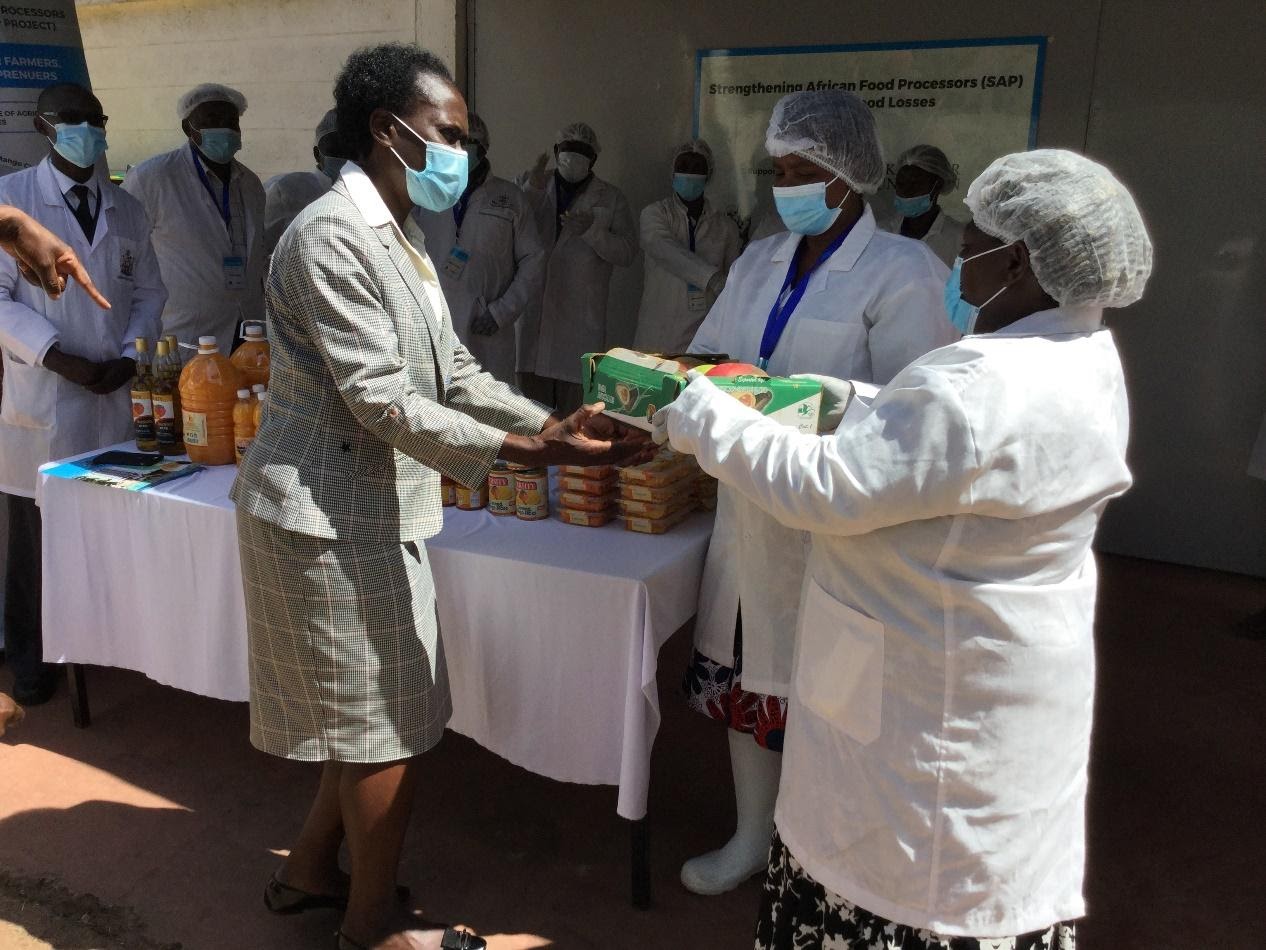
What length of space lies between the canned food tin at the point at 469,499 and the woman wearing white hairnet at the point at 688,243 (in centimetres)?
295

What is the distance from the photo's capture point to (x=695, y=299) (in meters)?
5.84

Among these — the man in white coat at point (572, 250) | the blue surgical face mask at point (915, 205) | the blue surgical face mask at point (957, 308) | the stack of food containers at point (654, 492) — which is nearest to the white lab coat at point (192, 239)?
the man in white coat at point (572, 250)

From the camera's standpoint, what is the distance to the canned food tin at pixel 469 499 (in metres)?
2.81

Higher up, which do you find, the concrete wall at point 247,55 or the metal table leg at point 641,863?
the concrete wall at point 247,55

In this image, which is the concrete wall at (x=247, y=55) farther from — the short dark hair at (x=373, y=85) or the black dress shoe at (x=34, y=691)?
the short dark hair at (x=373, y=85)

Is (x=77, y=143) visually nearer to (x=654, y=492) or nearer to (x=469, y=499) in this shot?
(x=469, y=499)

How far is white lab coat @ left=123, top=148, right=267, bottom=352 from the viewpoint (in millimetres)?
4992

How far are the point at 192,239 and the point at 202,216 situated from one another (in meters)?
0.13

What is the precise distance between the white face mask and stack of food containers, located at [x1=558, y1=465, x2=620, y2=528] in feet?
11.9

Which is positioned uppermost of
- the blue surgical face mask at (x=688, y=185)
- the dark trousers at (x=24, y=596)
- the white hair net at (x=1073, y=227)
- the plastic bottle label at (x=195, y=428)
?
the blue surgical face mask at (x=688, y=185)

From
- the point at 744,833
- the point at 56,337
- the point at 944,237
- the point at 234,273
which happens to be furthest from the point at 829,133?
the point at 234,273

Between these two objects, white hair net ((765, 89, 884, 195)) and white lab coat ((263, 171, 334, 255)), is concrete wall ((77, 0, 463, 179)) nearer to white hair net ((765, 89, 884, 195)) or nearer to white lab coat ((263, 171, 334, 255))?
white lab coat ((263, 171, 334, 255))

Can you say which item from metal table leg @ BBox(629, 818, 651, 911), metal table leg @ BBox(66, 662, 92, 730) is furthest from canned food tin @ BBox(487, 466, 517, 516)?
metal table leg @ BBox(66, 662, 92, 730)

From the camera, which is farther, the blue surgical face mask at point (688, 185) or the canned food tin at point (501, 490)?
the blue surgical face mask at point (688, 185)
